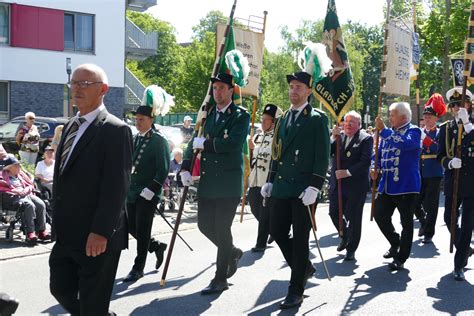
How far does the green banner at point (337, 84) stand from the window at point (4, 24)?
70.9 feet

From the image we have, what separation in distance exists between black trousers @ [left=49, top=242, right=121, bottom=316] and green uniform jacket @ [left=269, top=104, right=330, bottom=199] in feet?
7.38

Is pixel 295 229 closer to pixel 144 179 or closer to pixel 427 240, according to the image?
pixel 144 179

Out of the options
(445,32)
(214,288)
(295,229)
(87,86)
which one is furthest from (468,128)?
(445,32)

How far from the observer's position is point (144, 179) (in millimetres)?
6957

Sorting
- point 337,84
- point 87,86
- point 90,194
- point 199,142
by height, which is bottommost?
point 90,194

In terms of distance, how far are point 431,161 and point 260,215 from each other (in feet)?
9.88

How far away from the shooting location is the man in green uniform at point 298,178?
19.6 feet

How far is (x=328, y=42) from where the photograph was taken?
29.4 feet

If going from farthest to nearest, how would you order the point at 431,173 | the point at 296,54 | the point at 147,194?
1. the point at 296,54
2. the point at 431,173
3. the point at 147,194

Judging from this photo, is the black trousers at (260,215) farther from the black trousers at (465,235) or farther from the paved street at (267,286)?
the black trousers at (465,235)

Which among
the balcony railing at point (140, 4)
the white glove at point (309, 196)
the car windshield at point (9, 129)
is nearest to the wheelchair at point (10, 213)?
the white glove at point (309, 196)

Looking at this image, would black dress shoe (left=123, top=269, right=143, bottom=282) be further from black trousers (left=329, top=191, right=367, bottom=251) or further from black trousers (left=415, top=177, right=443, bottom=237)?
black trousers (left=415, top=177, right=443, bottom=237)

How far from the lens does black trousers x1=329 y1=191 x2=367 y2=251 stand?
830 cm

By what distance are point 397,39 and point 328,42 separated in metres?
2.01
